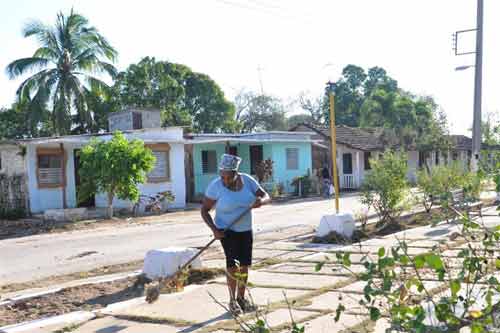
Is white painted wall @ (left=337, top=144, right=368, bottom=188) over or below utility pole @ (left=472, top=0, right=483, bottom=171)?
below

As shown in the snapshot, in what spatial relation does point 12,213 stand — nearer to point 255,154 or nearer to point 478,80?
point 255,154

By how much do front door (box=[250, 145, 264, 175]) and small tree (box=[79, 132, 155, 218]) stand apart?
1132 cm

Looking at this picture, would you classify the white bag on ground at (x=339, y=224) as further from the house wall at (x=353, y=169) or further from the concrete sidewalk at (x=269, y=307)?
the house wall at (x=353, y=169)

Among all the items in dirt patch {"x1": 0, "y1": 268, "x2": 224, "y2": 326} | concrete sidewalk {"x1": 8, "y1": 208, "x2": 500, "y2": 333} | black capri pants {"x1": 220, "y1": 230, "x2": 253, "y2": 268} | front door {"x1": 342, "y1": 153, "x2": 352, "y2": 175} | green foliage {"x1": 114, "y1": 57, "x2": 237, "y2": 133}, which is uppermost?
green foliage {"x1": 114, "y1": 57, "x2": 237, "y2": 133}

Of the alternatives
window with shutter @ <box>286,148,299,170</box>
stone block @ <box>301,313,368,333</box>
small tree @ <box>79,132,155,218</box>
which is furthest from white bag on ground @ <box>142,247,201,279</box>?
window with shutter @ <box>286,148,299,170</box>

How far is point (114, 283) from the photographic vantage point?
802 cm

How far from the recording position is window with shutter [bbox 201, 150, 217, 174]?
28766mm

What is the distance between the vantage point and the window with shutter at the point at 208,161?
28766mm

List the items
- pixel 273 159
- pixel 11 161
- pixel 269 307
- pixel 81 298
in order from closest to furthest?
pixel 269 307 → pixel 81 298 → pixel 11 161 → pixel 273 159

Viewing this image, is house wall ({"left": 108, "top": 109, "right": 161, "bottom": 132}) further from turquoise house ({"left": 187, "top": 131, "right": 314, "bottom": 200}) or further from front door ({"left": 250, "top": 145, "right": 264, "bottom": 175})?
front door ({"left": 250, "top": 145, "right": 264, "bottom": 175})

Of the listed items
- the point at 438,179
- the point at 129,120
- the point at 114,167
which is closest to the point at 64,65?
the point at 129,120

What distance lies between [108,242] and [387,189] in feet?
21.7

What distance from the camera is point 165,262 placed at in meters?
7.58

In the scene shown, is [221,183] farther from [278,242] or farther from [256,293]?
[278,242]
